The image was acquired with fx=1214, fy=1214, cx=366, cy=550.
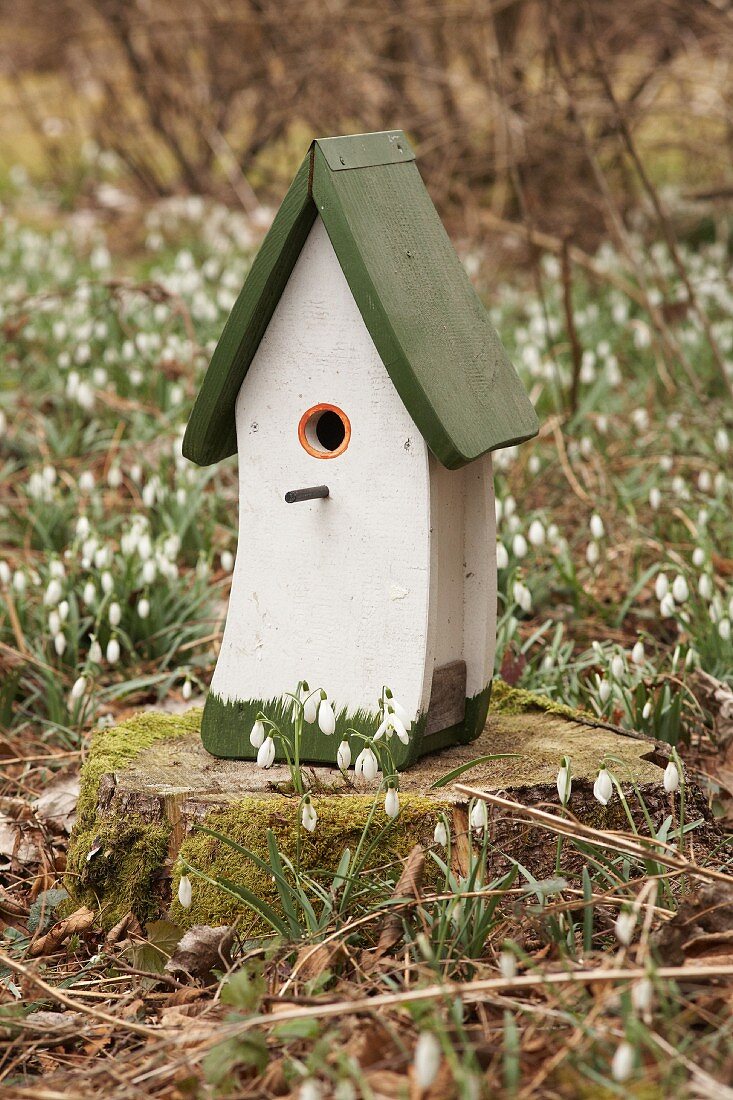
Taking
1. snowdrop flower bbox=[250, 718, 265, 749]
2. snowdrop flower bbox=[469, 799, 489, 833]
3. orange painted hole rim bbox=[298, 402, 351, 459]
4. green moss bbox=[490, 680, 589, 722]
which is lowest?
snowdrop flower bbox=[469, 799, 489, 833]

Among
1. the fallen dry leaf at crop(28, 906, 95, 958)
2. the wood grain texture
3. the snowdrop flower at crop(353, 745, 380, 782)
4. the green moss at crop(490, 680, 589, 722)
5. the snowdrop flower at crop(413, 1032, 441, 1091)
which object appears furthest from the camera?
the green moss at crop(490, 680, 589, 722)

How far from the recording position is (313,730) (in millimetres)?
2895

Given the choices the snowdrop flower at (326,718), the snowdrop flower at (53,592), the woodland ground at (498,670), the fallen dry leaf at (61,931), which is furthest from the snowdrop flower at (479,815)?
the snowdrop flower at (53,592)

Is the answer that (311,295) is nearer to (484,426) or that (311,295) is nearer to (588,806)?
(484,426)

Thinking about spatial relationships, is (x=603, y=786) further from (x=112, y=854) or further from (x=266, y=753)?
(x=112, y=854)

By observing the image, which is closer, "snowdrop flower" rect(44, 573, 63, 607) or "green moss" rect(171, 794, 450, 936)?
"green moss" rect(171, 794, 450, 936)

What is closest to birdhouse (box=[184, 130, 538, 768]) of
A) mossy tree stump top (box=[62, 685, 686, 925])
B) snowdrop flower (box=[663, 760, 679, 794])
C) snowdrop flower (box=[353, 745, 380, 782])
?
mossy tree stump top (box=[62, 685, 686, 925])

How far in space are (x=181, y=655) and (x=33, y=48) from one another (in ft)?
28.1

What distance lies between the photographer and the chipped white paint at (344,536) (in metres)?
2.75

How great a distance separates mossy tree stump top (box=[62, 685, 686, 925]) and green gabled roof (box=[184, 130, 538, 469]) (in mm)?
735

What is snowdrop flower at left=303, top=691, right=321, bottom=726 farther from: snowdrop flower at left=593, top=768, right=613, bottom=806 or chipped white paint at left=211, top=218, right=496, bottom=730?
snowdrop flower at left=593, top=768, right=613, bottom=806

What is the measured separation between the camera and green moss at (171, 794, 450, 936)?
2.61m

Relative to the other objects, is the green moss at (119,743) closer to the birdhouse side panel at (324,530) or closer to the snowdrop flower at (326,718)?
the birdhouse side panel at (324,530)

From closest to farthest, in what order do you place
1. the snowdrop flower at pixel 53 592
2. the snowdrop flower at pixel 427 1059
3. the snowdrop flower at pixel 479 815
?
the snowdrop flower at pixel 427 1059 → the snowdrop flower at pixel 479 815 → the snowdrop flower at pixel 53 592
